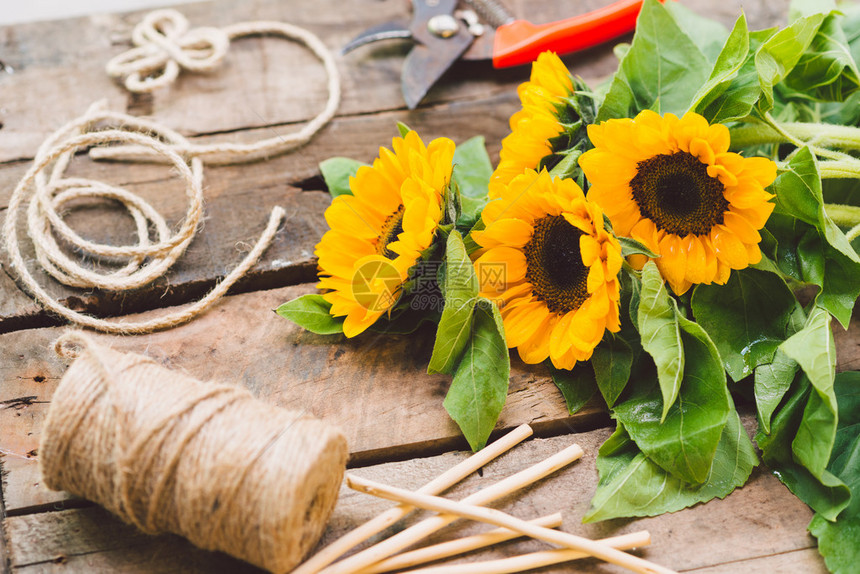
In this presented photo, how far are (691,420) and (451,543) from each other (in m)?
0.26

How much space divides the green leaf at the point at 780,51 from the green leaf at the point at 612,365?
29 centimetres

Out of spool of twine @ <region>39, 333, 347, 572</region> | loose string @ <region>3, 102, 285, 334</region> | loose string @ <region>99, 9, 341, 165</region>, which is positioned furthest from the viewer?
loose string @ <region>99, 9, 341, 165</region>

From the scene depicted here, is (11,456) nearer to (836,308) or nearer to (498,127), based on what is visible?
(498,127)

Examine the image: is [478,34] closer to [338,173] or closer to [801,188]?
[338,173]

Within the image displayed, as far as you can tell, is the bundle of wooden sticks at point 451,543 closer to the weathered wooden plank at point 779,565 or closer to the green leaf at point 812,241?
the weathered wooden plank at point 779,565

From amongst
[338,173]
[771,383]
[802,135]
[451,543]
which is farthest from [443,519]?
[802,135]

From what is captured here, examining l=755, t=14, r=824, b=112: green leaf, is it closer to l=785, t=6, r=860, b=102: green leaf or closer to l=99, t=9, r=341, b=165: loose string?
l=785, t=6, r=860, b=102: green leaf

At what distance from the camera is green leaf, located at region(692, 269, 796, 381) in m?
0.71

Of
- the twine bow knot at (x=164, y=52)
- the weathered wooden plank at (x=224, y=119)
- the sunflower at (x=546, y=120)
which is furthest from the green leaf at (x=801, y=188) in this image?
the twine bow knot at (x=164, y=52)

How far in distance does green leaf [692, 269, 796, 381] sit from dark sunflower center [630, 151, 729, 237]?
0.09 m

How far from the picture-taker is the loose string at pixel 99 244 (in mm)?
801

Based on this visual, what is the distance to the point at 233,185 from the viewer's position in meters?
0.93

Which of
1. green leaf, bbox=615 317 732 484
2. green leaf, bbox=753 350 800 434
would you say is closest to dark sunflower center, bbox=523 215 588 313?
green leaf, bbox=615 317 732 484

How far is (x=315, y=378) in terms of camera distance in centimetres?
77
